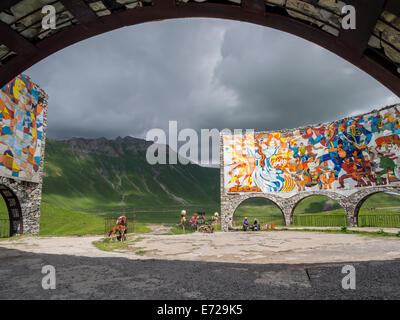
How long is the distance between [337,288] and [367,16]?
11.8 feet

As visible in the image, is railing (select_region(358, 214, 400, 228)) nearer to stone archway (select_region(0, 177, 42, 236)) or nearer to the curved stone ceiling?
the curved stone ceiling

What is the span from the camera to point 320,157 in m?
21.4

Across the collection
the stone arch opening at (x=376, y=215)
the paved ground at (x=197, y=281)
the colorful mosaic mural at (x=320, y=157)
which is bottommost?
the stone arch opening at (x=376, y=215)

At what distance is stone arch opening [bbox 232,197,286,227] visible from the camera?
87.5 feet

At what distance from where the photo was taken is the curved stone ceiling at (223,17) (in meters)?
3.14

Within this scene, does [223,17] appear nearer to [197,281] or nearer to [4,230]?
[197,281]

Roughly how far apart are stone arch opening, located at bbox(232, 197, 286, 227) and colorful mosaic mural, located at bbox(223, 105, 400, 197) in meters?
2.50

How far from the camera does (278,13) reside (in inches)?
139

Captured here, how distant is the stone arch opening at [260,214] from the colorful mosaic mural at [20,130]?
1635 cm

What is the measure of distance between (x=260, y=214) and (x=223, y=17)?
85.8m

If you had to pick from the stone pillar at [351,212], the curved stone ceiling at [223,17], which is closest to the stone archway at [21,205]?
the curved stone ceiling at [223,17]

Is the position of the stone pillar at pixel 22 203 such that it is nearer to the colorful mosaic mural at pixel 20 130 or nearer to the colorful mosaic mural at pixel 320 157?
the colorful mosaic mural at pixel 20 130
